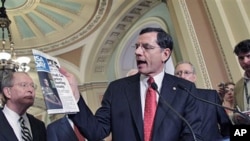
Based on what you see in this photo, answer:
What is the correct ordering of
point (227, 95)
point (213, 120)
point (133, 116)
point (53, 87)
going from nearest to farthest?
point (53, 87)
point (133, 116)
point (213, 120)
point (227, 95)

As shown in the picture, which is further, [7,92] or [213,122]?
[7,92]

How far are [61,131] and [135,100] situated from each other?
71 centimetres

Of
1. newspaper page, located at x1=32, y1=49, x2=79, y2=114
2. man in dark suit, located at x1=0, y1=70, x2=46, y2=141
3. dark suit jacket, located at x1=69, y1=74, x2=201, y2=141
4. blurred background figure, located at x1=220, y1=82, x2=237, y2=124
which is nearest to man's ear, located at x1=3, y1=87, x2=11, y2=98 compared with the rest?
man in dark suit, located at x1=0, y1=70, x2=46, y2=141

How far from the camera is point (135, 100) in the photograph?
1.75m

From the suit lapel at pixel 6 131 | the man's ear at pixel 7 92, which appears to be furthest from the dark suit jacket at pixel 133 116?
the man's ear at pixel 7 92

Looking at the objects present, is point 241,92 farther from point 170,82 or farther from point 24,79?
point 24,79

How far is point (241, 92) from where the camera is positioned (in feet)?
7.85

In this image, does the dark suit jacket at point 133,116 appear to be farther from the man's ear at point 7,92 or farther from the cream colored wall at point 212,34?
the cream colored wall at point 212,34

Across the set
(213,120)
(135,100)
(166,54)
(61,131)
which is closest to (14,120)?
(61,131)

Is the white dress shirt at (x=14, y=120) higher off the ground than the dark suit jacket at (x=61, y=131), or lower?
higher

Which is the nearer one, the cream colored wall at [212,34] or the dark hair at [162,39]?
the dark hair at [162,39]

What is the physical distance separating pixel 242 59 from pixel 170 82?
71cm

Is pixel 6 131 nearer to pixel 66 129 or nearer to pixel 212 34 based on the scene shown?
pixel 66 129

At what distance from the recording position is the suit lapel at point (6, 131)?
220 centimetres
